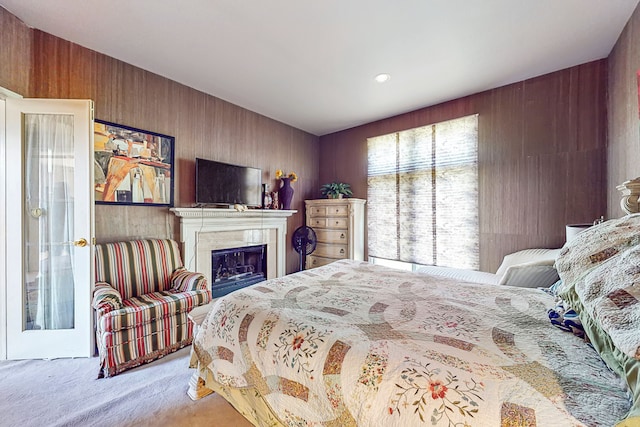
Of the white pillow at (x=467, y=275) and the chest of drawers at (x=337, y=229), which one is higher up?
the chest of drawers at (x=337, y=229)

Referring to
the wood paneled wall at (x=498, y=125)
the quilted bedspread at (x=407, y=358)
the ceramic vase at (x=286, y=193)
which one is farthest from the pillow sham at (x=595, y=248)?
the ceramic vase at (x=286, y=193)

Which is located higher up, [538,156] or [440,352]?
[538,156]

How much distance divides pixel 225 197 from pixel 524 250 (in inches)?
137

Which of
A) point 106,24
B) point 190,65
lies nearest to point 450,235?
point 190,65

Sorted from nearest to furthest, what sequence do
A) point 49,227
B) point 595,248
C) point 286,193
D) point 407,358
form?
point 407,358
point 595,248
point 49,227
point 286,193

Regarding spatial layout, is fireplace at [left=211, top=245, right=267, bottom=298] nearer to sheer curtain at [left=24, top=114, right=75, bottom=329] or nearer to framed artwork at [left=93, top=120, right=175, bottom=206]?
framed artwork at [left=93, top=120, right=175, bottom=206]

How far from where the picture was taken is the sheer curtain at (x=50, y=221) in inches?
83.7

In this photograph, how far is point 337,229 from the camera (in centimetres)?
409

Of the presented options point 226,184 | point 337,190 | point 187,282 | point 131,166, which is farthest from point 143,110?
point 337,190

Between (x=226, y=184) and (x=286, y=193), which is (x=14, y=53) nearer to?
(x=226, y=184)

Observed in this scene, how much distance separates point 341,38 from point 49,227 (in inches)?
114

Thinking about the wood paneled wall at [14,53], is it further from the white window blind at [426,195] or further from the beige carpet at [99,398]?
the white window blind at [426,195]

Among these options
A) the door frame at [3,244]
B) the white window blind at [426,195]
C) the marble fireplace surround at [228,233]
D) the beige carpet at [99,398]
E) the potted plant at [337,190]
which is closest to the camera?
the beige carpet at [99,398]

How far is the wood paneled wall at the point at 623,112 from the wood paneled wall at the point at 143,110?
3.71 m
